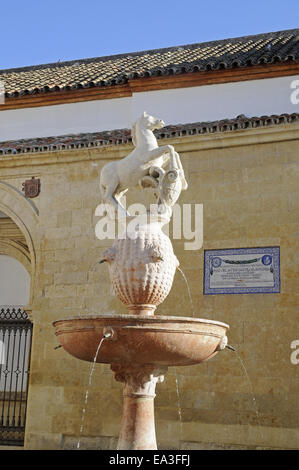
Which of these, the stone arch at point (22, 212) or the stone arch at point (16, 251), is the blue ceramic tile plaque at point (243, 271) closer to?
the stone arch at point (22, 212)

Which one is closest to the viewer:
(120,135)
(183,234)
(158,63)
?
(183,234)

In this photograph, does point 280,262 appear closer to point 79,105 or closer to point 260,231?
point 260,231

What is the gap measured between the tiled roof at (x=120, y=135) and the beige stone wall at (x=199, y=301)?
0.34 feet

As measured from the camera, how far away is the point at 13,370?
12.4m

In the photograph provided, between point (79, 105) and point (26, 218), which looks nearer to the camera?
point (26, 218)

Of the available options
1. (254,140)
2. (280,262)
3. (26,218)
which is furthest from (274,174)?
(26,218)

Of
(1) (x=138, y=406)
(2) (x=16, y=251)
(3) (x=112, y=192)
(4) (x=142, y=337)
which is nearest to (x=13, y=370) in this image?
(2) (x=16, y=251)

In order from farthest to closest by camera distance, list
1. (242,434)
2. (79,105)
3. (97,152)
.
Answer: (79,105) < (97,152) < (242,434)

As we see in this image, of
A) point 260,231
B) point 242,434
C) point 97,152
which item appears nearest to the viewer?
point 242,434

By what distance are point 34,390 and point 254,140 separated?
4.71m

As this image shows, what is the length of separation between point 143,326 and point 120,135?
5.60 meters

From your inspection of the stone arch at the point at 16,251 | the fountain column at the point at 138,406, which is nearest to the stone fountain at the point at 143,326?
the fountain column at the point at 138,406

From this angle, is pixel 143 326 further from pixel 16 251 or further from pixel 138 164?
pixel 16 251

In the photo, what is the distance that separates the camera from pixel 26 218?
33.0ft
